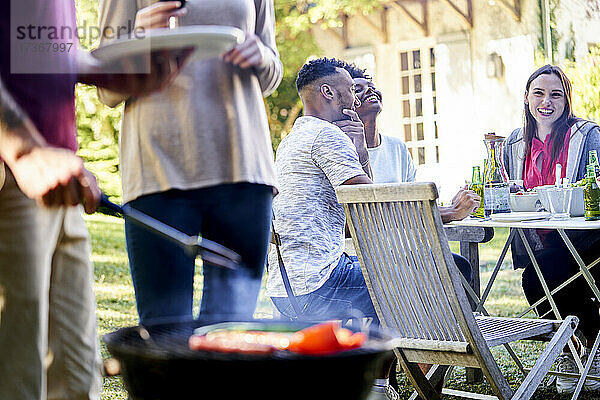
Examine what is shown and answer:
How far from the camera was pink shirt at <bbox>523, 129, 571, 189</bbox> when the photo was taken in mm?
4332

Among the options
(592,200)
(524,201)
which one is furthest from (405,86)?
(592,200)

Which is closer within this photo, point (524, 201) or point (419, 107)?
point (524, 201)

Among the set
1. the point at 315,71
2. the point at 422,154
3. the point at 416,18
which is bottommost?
the point at 315,71

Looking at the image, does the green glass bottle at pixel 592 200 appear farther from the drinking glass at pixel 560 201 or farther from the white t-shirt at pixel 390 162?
the white t-shirt at pixel 390 162

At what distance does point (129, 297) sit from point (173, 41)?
5.13 metres

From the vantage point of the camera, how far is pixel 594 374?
12.2 ft

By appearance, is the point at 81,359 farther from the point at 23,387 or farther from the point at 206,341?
the point at 206,341

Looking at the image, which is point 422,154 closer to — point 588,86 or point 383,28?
point 383,28

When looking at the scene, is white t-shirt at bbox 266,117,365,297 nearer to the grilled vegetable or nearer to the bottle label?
the bottle label

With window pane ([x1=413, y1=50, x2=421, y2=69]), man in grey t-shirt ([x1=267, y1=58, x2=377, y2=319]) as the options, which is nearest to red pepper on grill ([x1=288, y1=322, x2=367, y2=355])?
man in grey t-shirt ([x1=267, y1=58, x2=377, y2=319])

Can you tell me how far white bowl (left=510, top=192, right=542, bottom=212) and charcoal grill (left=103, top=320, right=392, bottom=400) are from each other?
2.40 m

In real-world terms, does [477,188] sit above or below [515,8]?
below

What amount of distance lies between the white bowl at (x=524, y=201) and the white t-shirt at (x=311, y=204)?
0.94 metres

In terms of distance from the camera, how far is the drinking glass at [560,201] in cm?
345
